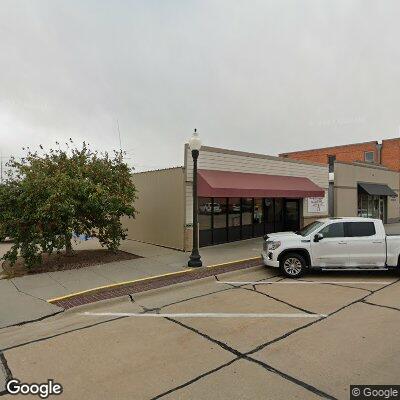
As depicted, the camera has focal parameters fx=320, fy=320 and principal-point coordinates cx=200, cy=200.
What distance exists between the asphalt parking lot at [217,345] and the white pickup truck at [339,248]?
53.6 inches

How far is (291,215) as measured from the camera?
60.4ft

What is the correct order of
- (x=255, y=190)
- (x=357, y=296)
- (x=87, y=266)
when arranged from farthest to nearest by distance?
(x=255, y=190) < (x=87, y=266) < (x=357, y=296)

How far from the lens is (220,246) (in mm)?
14281

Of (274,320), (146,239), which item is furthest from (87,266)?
(274,320)

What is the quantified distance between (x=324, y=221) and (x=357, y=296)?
292cm

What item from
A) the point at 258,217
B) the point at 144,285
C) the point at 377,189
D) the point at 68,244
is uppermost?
the point at 377,189

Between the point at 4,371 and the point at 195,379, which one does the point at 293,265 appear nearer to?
the point at 195,379

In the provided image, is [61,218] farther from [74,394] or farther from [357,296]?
[357,296]

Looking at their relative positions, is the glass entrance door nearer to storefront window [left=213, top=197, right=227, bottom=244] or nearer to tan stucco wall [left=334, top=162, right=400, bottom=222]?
tan stucco wall [left=334, top=162, right=400, bottom=222]

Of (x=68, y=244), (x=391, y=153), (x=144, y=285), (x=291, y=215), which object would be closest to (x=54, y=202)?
(x=68, y=244)

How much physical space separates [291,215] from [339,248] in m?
9.35

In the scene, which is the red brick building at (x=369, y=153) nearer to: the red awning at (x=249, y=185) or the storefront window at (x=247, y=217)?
the red awning at (x=249, y=185)

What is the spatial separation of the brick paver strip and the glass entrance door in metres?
7.75

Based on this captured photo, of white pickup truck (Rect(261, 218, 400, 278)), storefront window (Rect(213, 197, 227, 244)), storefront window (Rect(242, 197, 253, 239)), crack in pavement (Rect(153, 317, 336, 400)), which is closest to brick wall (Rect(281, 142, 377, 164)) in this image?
storefront window (Rect(242, 197, 253, 239))
